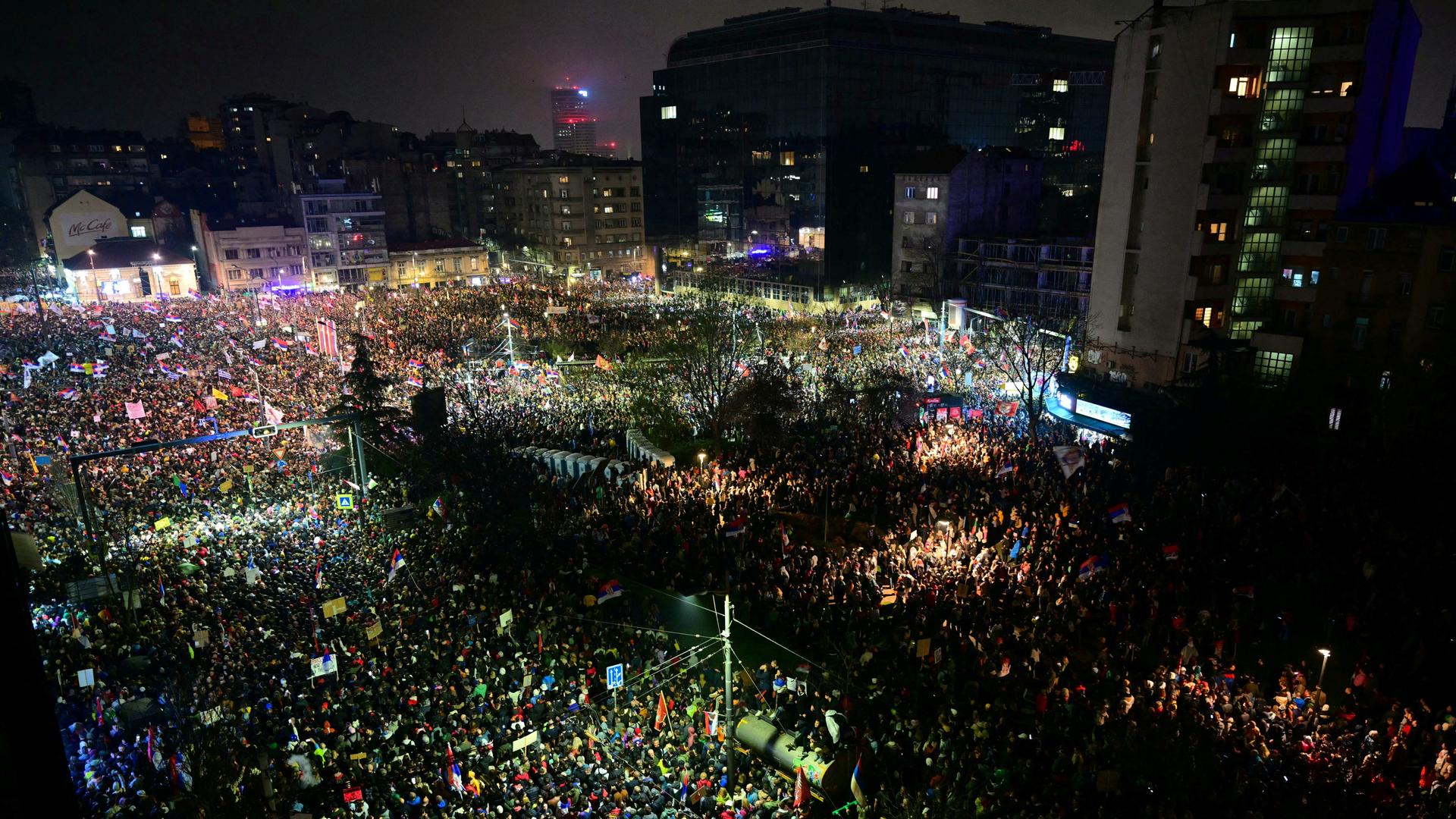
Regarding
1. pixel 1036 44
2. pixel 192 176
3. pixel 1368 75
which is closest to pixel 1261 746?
pixel 1368 75

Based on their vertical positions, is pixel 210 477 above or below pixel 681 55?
below

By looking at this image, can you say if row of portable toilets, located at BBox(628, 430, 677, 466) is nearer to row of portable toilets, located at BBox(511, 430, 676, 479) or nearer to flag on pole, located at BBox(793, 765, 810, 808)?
row of portable toilets, located at BBox(511, 430, 676, 479)

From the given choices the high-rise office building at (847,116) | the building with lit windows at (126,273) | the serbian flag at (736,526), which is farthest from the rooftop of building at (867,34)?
the serbian flag at (736,526)

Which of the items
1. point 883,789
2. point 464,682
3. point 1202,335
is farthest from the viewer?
point 1202,335

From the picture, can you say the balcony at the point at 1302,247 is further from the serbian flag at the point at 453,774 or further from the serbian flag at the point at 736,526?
the serbian flag at the point at 453,774

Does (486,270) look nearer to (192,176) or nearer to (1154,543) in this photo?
(192,176)

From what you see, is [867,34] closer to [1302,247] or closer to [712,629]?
[1302,247]

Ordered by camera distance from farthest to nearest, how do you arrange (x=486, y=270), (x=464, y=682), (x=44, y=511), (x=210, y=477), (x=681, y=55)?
(x=681, y=55), (x=486, y=270), (x=210, y=477), (x=44, y=511), (x=464, y=682)

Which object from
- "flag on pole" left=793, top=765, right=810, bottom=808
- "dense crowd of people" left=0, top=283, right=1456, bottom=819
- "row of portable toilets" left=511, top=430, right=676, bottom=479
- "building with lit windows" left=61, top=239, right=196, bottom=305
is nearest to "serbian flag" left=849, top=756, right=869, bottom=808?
"dense crowd of people" left=0, top=283, right=1456, bottom=819
